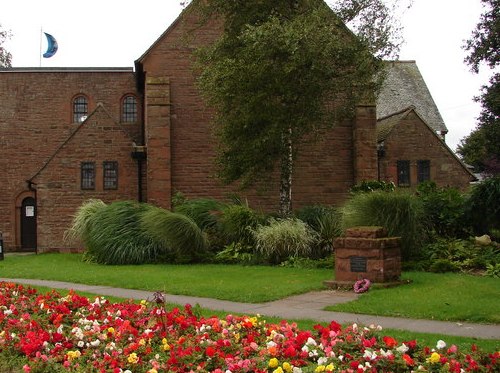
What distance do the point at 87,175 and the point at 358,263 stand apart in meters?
16.1

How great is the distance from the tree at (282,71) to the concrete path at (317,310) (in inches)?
288

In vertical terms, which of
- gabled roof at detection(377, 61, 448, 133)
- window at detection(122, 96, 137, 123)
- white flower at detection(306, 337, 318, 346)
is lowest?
white flower at detection(306, 337, 318, 346)

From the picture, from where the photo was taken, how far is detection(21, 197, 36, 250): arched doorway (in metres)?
32.6

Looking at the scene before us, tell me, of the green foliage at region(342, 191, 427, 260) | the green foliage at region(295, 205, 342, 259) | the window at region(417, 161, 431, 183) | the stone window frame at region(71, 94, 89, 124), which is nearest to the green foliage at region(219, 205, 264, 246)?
the green foliage at region(295, 205, 342, 259)

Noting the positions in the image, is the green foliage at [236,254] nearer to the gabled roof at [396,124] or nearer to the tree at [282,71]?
the tree at [282,71]

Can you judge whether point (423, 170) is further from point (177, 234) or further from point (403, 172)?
point (177, 234)

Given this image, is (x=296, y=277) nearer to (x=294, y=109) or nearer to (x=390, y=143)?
(x=294, y=109)

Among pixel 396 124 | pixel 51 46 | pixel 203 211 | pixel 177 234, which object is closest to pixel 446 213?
pixel 177 234

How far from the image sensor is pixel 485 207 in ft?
52.3

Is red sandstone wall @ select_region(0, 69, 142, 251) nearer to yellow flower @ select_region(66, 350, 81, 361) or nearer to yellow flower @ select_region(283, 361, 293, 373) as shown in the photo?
yellow flower @ select_region(66, 350, 81, 361)

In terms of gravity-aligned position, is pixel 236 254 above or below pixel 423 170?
below

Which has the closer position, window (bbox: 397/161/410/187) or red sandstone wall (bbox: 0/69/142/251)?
window (bbox: 397/161/410/187)

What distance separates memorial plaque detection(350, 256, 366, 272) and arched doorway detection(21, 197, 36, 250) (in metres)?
24.3

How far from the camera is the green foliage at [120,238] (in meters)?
18.4
